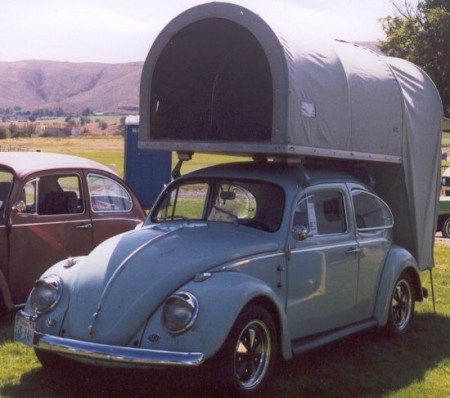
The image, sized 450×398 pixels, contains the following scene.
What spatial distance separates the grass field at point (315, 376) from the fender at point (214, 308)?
0.70 ft

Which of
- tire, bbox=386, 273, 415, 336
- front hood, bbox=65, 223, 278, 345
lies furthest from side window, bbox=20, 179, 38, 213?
tire, bbox=386, 273, 415, 336

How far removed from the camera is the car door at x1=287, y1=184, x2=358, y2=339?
22.2 ft

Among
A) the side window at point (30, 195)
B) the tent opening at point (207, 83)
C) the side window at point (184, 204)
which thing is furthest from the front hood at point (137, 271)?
the side window at point (30, 195)

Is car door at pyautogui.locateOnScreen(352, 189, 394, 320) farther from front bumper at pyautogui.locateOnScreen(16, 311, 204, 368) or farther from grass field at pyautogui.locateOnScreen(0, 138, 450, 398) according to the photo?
front bumper at pyautogui.locateOnScreen(16, 311, 204, 368)

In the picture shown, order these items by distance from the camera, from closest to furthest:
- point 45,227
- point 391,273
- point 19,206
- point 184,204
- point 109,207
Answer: point 184,204 → point 391,273 → point 19,206 → point 45,227 → point 109,207

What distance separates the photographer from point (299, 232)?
6793 mm

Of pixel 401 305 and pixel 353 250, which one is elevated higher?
pixel 353 250

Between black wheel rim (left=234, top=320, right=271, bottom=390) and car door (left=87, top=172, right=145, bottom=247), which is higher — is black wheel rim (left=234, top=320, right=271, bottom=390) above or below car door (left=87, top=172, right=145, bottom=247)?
below

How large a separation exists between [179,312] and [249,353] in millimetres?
696

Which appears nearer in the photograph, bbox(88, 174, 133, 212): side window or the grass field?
the grass field

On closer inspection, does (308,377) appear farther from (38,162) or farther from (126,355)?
(38,162)

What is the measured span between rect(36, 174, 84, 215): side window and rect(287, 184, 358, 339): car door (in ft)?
9.50

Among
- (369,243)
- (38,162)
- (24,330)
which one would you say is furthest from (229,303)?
(38,162)

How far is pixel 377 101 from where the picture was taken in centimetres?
821
